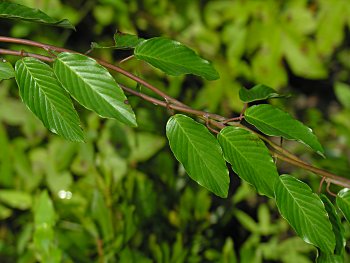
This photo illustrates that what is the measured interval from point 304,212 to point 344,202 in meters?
0.08

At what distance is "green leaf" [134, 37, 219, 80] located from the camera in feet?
3.09

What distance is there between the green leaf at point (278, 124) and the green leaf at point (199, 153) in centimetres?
7

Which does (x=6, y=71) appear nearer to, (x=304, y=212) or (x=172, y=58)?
(x=172, y=58)

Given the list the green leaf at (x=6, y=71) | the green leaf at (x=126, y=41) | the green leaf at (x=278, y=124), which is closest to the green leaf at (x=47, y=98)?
the green leaf at (x=6, y=71)

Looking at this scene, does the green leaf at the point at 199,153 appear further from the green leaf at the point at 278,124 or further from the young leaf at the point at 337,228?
the young leaf at the point at 337,228

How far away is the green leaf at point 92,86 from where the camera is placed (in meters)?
0.87

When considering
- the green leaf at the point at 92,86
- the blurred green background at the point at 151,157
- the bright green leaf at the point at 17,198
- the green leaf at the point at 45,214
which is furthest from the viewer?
the bright green leaf at the point at 17,198

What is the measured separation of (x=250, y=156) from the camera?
0.92 metres

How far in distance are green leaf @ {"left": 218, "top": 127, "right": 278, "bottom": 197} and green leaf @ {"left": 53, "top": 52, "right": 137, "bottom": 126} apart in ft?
0.47

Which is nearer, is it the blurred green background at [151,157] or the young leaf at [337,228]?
the young leaf at [337,228]

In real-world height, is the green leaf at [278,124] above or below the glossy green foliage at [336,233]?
above

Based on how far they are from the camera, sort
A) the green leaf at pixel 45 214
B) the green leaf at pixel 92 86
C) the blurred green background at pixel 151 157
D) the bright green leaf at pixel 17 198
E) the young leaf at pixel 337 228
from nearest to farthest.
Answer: the green leaf at pixel 92 86 < the young leaf at pixel 337 228 < the green leaf at pixel 45 214 < the blurred green background at pixel 151 157 < the bright green leaf at pixel 17 198

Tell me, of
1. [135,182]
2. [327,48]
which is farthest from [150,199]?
[327,48]

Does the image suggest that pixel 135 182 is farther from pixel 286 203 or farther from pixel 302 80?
pixel 302 80
